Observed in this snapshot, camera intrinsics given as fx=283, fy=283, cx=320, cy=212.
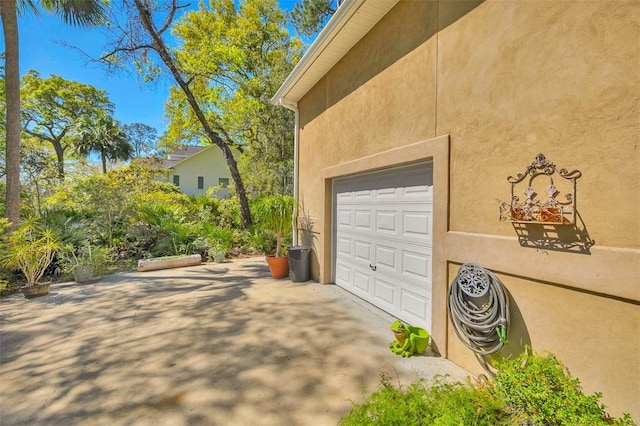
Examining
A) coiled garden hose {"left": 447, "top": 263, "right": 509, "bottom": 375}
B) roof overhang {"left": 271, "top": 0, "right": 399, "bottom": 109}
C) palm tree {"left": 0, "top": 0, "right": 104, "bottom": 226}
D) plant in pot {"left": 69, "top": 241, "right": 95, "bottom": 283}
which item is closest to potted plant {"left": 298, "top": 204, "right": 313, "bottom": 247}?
roof overhang {"left": 271, "top": 0, "right": 399, "bottom": 109}

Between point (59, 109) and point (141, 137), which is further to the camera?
point (141, 137)

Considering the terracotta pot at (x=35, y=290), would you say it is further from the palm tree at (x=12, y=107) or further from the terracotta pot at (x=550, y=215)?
the terracotta pot at (x=550, y=215)

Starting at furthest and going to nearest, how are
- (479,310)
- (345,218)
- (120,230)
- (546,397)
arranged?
(120,230) → (345,218) → (479,310) → (546,397)

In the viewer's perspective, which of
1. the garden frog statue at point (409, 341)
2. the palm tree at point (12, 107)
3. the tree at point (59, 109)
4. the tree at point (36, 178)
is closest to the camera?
the garden frog statue at point (409, 341)

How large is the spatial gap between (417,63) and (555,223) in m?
2.55

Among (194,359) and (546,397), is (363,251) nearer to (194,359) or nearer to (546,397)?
(194,359)

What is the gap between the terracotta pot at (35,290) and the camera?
556 cm

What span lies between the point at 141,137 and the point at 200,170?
5.20 meters

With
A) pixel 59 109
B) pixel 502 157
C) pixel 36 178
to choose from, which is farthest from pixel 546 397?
pixel 59 109

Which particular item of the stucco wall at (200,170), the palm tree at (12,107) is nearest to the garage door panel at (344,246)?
the palm tree at (12,107)

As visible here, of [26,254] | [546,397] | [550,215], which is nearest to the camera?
[546,397]

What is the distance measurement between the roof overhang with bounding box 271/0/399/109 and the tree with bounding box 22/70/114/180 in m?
20.0

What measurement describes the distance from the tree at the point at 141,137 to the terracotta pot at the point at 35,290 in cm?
1817

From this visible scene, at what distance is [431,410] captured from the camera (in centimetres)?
187
